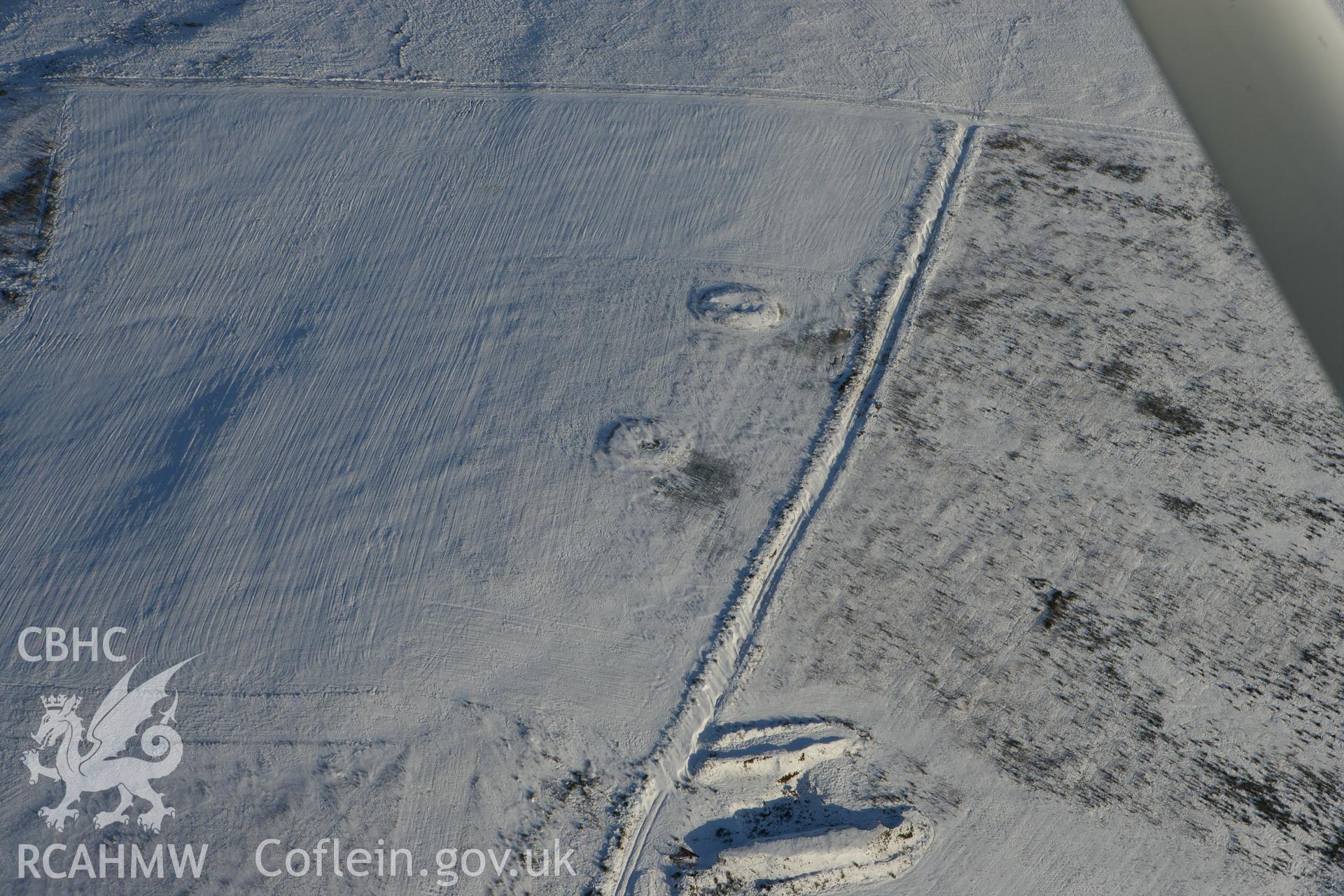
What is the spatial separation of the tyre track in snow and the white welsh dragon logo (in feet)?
9.00

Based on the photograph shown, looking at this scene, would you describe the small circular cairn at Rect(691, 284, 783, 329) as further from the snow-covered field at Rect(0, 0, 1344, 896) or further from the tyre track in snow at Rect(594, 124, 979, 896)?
the tyre track in snow at Rect(594, 124, 979, 896)

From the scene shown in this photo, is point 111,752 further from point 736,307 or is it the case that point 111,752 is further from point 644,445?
point 736,307

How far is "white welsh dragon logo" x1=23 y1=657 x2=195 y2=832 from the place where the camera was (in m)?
5.27

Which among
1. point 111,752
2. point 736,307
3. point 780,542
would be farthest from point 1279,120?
point 111,752

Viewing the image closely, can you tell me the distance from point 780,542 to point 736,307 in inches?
81.2

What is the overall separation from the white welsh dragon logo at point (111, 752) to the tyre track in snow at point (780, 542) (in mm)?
2743

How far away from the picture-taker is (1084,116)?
8570 millimetres

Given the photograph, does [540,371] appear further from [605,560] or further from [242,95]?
[242,95]

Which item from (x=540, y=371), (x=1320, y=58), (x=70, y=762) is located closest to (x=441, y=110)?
(x=540, y=371)

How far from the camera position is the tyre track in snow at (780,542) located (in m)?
5.52

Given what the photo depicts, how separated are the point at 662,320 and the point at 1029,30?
532 cm

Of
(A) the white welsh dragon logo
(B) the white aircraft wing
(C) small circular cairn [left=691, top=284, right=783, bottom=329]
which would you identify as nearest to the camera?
(B) the white aircraft wing

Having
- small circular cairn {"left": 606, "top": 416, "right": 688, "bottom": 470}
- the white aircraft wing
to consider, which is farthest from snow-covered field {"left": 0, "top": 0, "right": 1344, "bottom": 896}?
the white aircraft wing

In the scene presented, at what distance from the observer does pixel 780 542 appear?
6.34m
